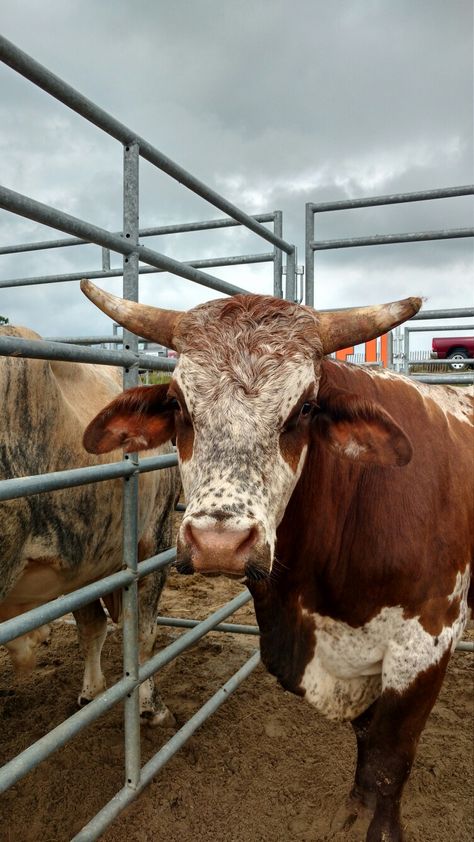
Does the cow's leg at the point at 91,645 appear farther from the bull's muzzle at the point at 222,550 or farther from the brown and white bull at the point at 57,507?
the bull's muzzle at the point at 222,550

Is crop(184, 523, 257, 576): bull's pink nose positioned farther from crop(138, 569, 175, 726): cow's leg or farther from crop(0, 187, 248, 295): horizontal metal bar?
crop(138, 569, 175, 726): cow's leg

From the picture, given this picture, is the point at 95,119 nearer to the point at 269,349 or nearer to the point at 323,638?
the point at 269,349

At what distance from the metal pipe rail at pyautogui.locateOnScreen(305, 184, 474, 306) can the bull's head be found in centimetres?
201

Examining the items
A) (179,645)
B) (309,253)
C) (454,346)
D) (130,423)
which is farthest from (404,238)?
(454,346)

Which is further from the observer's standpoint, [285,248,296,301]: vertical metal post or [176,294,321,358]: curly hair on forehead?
[285,248,296,301]: vertical metal post

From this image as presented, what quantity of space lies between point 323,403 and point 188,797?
1945 millimetres

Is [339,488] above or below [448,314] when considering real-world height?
below

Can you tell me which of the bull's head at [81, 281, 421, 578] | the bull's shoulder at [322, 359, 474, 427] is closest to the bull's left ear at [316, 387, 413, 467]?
the bull's head at [81, 281, 421, 578]

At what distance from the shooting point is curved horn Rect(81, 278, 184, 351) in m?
2.28

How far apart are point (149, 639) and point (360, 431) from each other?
2.01m

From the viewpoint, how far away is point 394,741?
92.5 inches

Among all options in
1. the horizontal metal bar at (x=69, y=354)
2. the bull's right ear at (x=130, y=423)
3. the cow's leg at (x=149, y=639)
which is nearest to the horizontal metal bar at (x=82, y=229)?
the horizontal metal bar at (x=69, y=354)

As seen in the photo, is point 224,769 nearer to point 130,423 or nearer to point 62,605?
point 62,605

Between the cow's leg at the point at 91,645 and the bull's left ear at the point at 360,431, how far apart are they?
2.13 meters
